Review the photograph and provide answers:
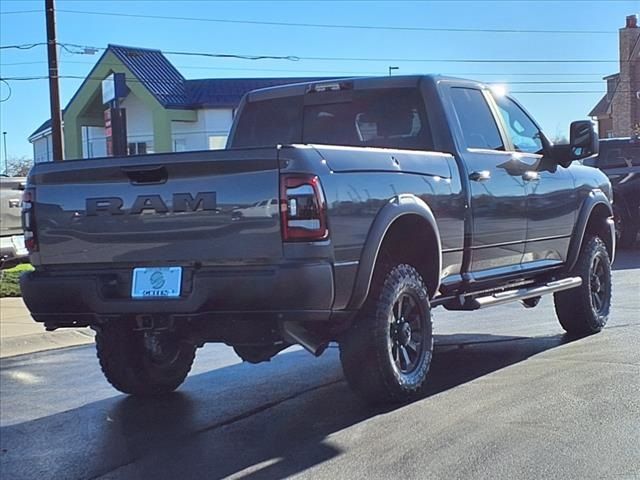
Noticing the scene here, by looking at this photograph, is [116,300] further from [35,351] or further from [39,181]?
[35,351]

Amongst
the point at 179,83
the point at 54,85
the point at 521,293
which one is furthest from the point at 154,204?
the point at 179,83

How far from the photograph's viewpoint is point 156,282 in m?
4.95

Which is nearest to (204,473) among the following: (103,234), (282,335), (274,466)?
(274,466)

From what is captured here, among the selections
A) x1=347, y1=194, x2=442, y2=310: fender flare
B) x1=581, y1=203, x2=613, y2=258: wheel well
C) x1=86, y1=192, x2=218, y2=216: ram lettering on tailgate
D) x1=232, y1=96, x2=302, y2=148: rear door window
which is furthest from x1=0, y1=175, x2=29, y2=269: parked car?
x1=347, y1=194, x2=442, y2=310: fender flare

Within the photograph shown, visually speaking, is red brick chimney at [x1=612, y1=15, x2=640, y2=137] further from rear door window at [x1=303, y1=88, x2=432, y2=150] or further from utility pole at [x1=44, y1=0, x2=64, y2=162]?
rear door window at [x1=303, y1=88, x2=432, y2=150]

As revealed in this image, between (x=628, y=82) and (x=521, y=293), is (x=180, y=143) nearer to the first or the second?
(x=628, y=82)

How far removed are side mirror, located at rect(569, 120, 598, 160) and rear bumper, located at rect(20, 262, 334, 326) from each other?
3499 millimetres

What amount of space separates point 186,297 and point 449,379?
91.5 inches

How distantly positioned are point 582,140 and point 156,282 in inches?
Result: 160

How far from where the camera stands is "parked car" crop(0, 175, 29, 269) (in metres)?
12.6

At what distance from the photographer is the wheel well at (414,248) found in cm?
552

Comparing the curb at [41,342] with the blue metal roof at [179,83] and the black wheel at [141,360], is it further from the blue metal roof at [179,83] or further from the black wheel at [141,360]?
the blue metal roof at [179,83]

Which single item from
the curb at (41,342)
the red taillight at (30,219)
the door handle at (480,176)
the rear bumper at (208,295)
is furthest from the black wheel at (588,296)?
the curb at (41,342)

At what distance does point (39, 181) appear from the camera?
5.34 metres
